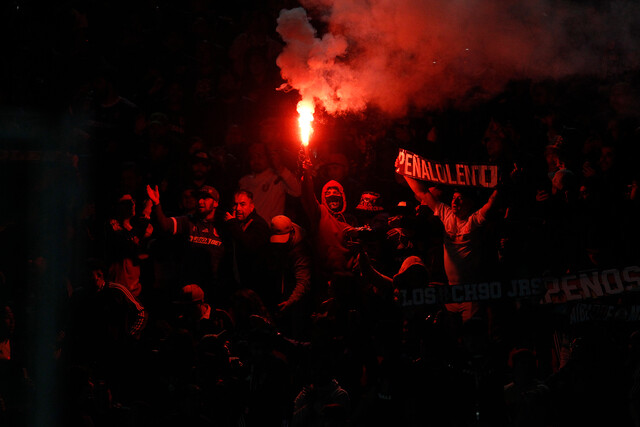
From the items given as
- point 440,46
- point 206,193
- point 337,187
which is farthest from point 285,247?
point 440,46

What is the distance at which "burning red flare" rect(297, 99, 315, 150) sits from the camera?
1012cm

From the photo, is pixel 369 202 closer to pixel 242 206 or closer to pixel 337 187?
pixel 337 187

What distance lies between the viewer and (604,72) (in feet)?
36.0

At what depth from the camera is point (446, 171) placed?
1045cm

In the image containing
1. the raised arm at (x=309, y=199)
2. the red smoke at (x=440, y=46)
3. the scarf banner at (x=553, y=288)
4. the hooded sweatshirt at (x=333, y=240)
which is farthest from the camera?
the red smoke at (x=440, y=46)

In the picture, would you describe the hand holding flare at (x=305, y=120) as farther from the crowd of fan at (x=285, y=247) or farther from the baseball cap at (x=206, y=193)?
the baseball cap at (x=206, y=193)

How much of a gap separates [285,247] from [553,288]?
2941 mm

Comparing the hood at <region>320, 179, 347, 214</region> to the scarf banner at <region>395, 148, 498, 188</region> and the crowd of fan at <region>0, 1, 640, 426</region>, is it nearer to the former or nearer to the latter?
the crowd of fan at <region>0, 1, 640, 426</region>

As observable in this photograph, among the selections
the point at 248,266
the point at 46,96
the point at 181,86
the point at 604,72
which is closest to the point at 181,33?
the point at 181,86

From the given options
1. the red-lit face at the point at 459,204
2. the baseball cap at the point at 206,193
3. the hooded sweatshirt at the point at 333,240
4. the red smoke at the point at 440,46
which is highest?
the red smoke at the point at 440,46

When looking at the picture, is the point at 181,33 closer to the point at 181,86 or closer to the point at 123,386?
the point at 181,86

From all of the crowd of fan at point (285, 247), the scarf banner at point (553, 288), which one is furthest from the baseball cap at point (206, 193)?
the scarf banner at point (553, 288)

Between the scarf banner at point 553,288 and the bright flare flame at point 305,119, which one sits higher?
the bright flare flame at point 305,119

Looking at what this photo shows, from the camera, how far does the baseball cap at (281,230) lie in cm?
1017
